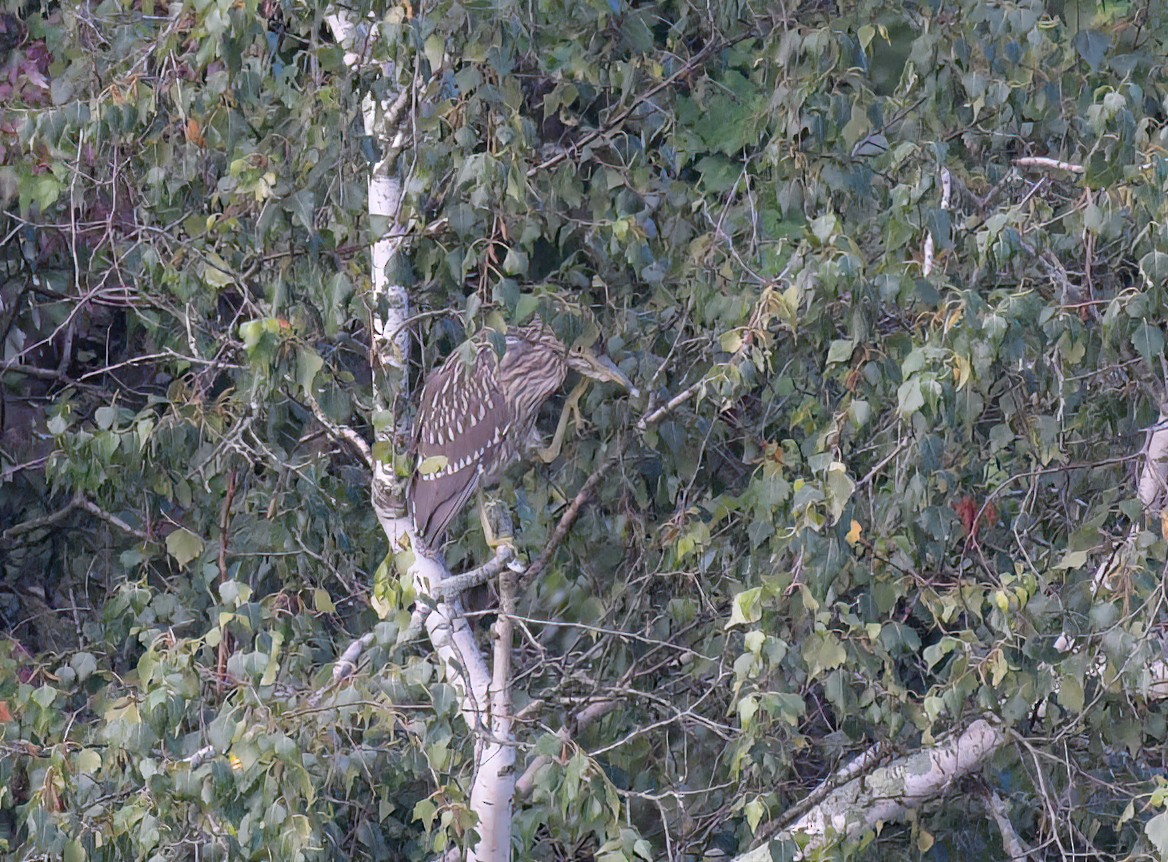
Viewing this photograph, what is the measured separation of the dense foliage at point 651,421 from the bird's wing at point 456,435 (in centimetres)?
15

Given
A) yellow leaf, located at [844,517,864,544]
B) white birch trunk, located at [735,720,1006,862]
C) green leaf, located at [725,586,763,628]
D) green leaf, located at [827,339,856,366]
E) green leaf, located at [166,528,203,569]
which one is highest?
green leaf, located at [827,339,856,366]

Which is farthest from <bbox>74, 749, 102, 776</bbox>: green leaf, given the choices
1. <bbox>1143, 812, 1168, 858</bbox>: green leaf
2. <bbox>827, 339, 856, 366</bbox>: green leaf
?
<bbox>1143, 812, 1168, 858</bbox>: green leaf

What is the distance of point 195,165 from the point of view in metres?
3.68

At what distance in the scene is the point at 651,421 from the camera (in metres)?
3.51

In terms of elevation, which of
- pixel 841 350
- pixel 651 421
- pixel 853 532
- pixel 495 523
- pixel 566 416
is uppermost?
pixel 841 350

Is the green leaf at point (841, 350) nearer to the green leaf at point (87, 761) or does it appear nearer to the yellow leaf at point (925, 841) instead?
the yellow leaf at point (925, 841)

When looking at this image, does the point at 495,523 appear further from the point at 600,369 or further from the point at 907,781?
the point at 907,781

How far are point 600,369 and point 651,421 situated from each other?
40cm

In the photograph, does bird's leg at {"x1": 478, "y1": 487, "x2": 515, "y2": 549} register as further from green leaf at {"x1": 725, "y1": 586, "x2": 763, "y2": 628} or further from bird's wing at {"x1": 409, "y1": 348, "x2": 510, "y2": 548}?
green leaf at {"x1": 725, "y1": 586, "x2": 763, "y2": 628}

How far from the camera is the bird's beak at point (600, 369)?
3.77 m

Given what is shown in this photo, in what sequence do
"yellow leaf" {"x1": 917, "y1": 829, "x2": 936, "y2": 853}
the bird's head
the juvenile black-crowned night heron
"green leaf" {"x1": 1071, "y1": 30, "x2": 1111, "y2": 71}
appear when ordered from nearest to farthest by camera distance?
"green leaf" {"x1": 1071, "y1": 30, "x2": 1111, "y2": 71}, "yellow leaf" {"x1": 917, "y1": 829, "x2": 936, "y2": 853}, the bird's head, the juvenile black-crowned night heron

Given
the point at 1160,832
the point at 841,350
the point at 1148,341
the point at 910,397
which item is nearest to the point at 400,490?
the point at 841,350

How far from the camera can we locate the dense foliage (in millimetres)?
2900

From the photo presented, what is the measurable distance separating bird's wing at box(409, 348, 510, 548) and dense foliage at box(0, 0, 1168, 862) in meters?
Result: 0.15
